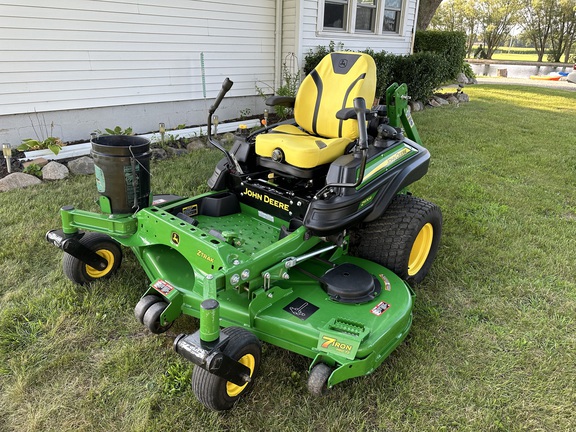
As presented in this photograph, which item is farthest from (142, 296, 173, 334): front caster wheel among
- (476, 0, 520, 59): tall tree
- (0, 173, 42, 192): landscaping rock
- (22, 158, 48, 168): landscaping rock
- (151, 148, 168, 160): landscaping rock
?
(476, 0, 520, 59): tall tree

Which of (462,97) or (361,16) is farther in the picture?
(462,97)

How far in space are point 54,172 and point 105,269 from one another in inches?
95.3

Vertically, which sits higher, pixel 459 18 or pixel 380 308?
pixel 459 18

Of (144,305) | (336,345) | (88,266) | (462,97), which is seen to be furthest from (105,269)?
(462,97)

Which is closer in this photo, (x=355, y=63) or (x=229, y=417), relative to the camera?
(x=229, y=417)

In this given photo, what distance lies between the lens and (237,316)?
2.35 meters

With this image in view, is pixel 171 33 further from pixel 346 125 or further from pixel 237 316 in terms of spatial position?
pixel 237 316

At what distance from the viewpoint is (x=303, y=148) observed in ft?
9.81

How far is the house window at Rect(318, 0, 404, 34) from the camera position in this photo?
8.50 m

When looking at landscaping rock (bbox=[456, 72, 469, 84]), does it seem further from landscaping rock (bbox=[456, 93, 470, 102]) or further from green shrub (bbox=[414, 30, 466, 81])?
landscaping rock (bbox=[456, 93, 470, 102])

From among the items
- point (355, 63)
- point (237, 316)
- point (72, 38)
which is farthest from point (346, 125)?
point (72, 38)

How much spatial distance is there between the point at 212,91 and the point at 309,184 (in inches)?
182

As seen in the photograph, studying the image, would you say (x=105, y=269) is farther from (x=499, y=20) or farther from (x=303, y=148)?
(x=499, y=20)

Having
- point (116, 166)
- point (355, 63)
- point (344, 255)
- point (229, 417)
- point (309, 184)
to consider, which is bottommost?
point (229, 417)
